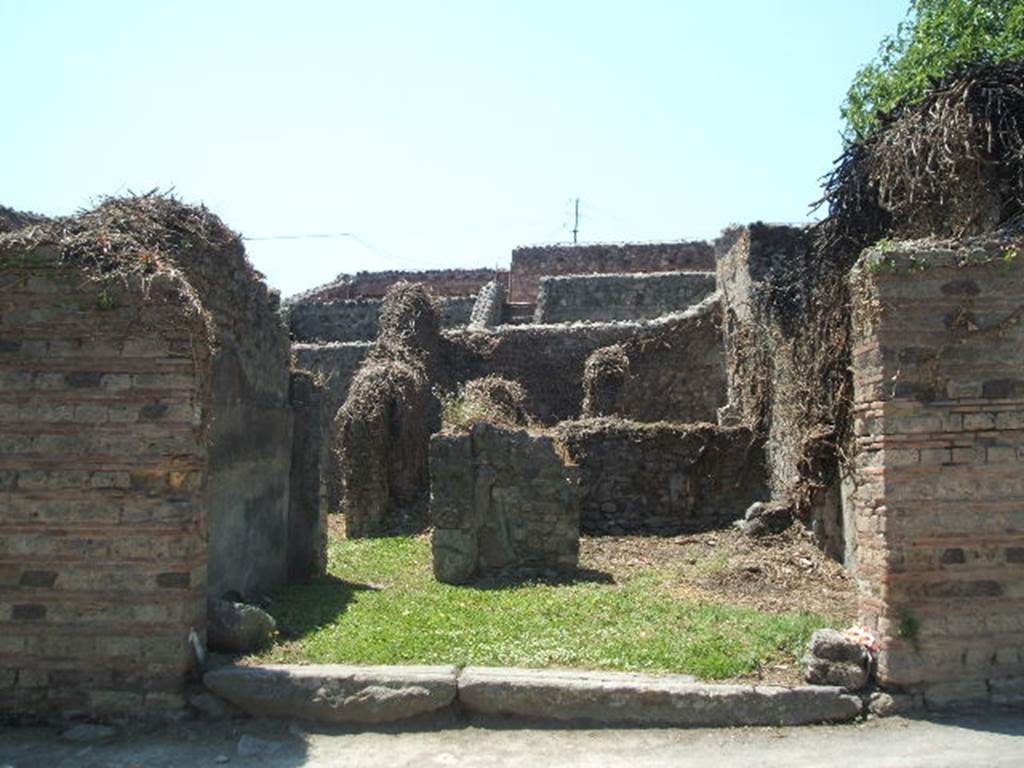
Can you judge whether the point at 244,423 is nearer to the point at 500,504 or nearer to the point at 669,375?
the point at 500,504

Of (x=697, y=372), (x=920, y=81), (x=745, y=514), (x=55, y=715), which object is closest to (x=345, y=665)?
(x=55, y=715)

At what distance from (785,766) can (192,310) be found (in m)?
4.62

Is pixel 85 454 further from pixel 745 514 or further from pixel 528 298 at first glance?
pixel 528 298

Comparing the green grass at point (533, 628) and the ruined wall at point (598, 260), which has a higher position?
the ruined wall at point (598, 260)

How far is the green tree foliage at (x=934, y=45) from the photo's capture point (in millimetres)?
13203

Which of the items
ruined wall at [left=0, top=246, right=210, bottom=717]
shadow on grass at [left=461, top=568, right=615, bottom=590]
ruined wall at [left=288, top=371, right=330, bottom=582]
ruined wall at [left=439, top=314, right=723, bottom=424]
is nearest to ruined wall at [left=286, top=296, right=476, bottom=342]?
ruined wall at [left=439, top=314, right=723, bottom=424]

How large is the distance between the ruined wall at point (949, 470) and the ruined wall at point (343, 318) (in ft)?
57.7

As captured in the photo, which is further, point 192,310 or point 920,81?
point 920,81

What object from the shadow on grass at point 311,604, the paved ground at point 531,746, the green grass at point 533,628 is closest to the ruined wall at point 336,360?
the shadow on grass at point 311,604

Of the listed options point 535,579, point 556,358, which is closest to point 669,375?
point 556,358

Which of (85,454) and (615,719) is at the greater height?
(85,454)

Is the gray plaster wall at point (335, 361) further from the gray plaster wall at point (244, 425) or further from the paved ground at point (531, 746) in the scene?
the paved ground at point (531, 746)

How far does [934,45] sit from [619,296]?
30.0ft

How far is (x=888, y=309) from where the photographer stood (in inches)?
246
